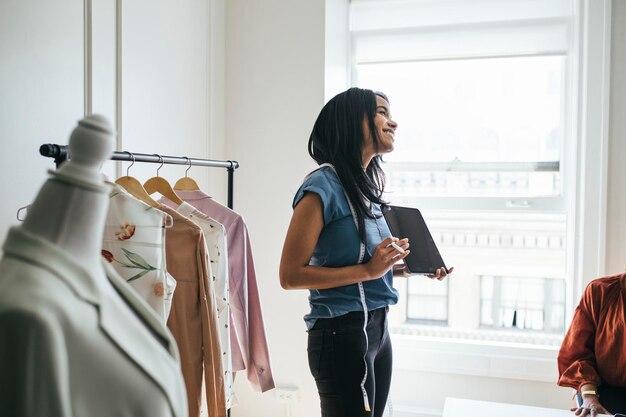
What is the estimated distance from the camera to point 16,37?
1514mm

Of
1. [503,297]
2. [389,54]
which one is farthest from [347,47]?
[503,297]

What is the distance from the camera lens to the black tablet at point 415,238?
1743 millimetres

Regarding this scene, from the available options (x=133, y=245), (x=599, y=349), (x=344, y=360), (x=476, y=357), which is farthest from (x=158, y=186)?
(x=476, y=357)

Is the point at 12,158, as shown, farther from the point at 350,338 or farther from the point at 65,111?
the point at 350,338

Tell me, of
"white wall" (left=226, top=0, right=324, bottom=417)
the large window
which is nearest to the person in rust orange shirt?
the large window

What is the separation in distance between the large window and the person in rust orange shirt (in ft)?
2.28

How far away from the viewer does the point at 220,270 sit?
1.56m

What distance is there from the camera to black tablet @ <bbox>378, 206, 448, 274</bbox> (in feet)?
5.72

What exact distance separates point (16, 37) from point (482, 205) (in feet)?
7.08

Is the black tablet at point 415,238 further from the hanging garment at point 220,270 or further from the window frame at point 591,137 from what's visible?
the window frame at point 591,137

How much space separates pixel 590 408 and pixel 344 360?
955 mm

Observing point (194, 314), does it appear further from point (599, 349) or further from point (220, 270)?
point (599, 349)

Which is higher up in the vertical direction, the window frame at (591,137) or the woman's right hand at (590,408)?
the window frame at (591,137)

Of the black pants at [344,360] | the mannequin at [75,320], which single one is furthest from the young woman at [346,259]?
the mannequin at [75,320]
